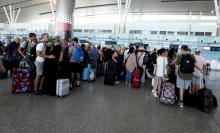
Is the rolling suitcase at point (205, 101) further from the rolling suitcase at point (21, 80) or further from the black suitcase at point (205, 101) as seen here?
the rolling suitcase at point (21, 80)

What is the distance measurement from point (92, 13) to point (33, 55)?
Result: 1372 inches

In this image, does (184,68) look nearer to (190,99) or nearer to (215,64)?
(190,99)

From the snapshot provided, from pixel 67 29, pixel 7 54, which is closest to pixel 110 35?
pixel 67 29

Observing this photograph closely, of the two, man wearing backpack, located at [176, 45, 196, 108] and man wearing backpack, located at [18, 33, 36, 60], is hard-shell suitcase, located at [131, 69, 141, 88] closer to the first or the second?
man wearing backpack, located at [176, 45, 196, 108]

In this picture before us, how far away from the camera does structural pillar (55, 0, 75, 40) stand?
14155mm

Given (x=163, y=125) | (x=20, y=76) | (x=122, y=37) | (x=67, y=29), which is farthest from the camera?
(x=122, y=37)

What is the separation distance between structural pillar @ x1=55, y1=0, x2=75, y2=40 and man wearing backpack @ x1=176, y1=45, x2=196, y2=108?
9.63 m

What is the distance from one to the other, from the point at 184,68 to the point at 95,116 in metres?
2.49

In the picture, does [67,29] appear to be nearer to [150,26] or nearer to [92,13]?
[150,26]

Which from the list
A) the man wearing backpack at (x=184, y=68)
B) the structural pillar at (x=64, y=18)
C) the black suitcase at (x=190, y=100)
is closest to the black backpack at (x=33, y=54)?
the man wearing backpack at (x=184, y=68)

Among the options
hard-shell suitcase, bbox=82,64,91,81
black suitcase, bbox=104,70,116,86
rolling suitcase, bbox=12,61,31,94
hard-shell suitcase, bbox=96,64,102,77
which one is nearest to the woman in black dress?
rolling suitcase, bbox=12,61,31,94

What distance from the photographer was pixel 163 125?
4223mm

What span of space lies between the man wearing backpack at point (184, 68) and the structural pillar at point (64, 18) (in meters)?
9.63

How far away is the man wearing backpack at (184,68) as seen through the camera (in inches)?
216
